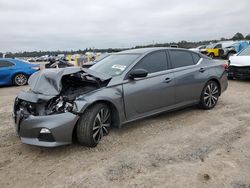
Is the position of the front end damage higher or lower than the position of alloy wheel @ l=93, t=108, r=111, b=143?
higher

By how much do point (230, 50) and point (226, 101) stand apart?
19.7m

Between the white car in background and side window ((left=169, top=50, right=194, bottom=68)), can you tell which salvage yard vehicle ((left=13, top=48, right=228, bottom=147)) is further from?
the white car in background

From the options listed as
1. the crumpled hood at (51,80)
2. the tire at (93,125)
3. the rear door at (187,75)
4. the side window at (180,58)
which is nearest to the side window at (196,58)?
the rear door at (187,75)

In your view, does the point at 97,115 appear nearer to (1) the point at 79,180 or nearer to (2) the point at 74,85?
(2) the point at 74,85

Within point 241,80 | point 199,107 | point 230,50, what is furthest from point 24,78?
point 230,50

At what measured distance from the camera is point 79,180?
3061mm

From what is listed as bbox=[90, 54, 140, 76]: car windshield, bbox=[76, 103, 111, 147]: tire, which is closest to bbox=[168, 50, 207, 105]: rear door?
bbox=[90, 54, 140, 76]: car windshield

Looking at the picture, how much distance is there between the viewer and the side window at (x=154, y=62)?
15.5 feet

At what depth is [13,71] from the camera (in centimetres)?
1116

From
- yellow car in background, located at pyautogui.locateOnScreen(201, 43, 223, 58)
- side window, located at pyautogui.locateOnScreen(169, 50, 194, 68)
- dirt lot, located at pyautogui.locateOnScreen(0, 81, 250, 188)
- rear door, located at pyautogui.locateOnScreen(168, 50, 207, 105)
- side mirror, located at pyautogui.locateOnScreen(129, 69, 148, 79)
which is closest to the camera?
dirt lot, located at pyautogui.locateOnScreen(0, 81, 250, 188)

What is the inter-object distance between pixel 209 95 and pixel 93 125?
3179 mm

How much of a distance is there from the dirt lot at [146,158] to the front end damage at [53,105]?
0.33m

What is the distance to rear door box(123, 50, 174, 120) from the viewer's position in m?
4.32

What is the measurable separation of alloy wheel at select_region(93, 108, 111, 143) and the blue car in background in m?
8.42
